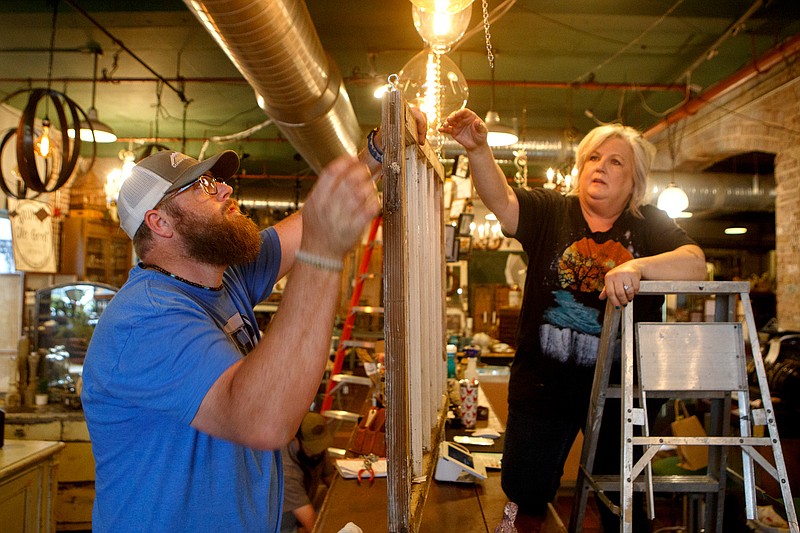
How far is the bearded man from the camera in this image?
1064mm

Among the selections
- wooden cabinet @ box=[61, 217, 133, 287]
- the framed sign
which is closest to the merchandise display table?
the framed sign

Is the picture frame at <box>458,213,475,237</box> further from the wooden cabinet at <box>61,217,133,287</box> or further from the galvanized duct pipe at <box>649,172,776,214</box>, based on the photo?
the wooden cabinet at <box>61,217,133,287</box>

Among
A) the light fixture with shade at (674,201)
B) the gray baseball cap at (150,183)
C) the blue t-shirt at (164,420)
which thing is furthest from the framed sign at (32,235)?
the light fixture with shade at (674,201)

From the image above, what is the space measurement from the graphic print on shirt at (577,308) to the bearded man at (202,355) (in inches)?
42.3

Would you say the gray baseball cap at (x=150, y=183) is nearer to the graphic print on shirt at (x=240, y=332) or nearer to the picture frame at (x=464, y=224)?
the graphic print on shirt at (x=240, y=332)

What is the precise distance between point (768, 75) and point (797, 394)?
3.18 meters

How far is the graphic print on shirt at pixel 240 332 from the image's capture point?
144 centimetres

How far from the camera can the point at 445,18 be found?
227cm

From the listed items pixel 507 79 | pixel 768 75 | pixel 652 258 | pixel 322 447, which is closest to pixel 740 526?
pixel 652 258

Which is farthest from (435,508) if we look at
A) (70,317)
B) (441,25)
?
(70,317)

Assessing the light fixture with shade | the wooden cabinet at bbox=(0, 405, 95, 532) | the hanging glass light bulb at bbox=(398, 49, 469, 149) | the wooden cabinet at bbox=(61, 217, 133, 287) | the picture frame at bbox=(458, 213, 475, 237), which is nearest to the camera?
the hanging glass light bulb at bbox=(398, 49, 469, 149)

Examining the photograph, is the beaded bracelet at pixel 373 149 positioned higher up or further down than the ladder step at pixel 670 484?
higher up

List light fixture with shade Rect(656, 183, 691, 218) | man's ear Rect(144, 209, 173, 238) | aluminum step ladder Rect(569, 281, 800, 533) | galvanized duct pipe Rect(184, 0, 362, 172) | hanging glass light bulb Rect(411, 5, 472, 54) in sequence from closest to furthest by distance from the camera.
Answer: man's ear Rect(144, 209, 173, 238) < aluminum step ladder Rect(569, 281, 800, 533) < hanging glass light bulb Rect(411, 5, 472, 54) < galvanized duct pipe Rect(184, 0, 362, 172) < light fixture with shade Rect(656, 183, 691, 218)

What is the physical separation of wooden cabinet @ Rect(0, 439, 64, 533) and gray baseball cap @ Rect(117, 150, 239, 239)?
179 cm
